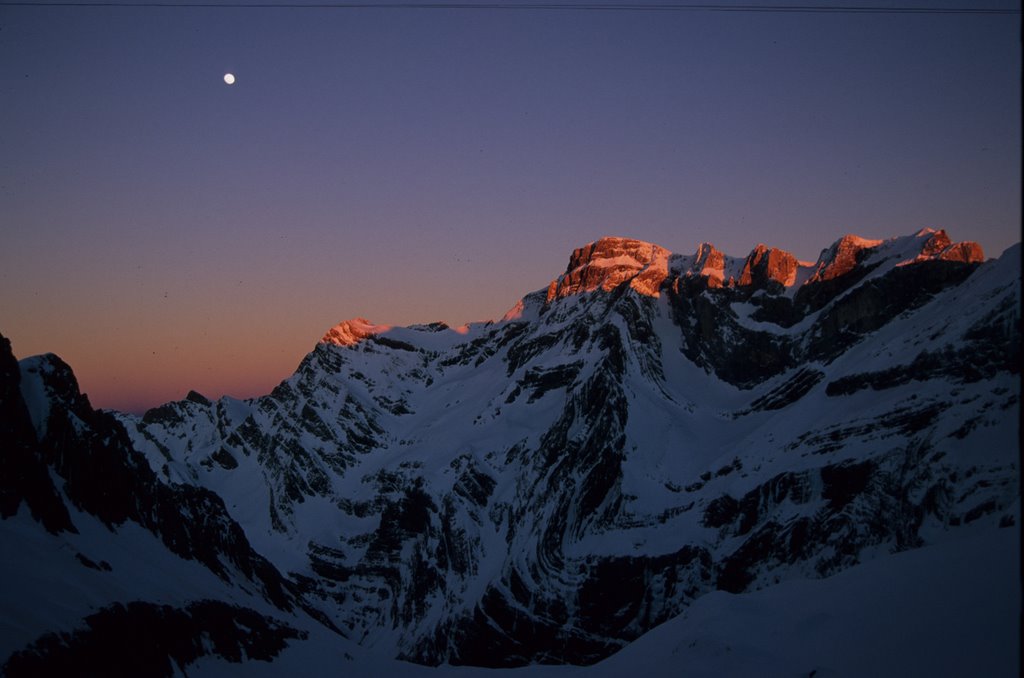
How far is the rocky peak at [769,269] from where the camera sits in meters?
149

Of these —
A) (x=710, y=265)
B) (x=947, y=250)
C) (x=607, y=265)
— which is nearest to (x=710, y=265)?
(x=710, y=265)

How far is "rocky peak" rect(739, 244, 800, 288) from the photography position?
149250 millimetres

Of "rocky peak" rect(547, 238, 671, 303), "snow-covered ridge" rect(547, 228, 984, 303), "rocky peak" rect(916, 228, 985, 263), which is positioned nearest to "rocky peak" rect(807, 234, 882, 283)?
"snow-covered ridge" rect(547, 228, 984, 303)

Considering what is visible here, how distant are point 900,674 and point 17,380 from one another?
174ft

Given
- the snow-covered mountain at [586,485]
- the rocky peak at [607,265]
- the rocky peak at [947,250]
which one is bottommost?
the snow-covered mountain at [586,485]

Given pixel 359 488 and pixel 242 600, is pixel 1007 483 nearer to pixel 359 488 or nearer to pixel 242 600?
pixel 242 600

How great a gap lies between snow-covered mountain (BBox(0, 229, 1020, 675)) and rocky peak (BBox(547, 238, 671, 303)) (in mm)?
774

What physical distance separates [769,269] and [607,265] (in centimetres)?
3635

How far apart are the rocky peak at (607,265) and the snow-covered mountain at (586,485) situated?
774 mm

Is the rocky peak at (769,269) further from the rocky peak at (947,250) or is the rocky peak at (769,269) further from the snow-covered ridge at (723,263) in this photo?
the rocky peak at (947,250)

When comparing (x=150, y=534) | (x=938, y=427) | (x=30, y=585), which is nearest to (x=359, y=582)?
(x=150, y=534)

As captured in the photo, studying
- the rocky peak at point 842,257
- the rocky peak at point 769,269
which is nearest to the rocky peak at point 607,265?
the rocky peak at point 769,269

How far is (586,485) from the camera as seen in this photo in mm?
124750

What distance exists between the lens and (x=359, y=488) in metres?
169
